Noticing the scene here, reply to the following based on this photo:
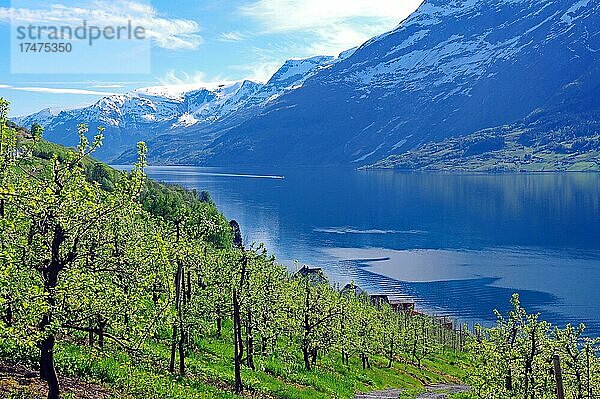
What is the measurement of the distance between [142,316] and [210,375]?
535 inches

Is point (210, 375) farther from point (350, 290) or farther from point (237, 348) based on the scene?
point (350, 290)

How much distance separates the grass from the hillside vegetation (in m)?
0.11

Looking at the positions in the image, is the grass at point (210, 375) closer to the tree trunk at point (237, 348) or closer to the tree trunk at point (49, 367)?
the tree trunk at point (237, 348)

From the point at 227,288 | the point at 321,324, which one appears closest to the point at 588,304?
the point at 321,324

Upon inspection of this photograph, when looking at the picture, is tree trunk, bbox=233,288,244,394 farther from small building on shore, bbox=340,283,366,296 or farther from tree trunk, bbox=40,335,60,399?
small building on shore, bbox=340,283,366,296

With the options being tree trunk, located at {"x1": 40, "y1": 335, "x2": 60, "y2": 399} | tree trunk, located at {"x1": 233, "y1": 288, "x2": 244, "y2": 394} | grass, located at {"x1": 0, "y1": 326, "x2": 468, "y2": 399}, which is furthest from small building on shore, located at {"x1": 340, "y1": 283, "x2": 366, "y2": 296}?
tree trunk, located at {"x1": 40, "y1": 335, "x2": 60, "y2": 399}

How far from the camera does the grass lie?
76.2 ft

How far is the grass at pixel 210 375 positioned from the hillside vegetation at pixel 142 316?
111mm


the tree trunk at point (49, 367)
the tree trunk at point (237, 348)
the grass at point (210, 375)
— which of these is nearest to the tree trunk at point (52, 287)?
the tree trunk at point (49, 367)

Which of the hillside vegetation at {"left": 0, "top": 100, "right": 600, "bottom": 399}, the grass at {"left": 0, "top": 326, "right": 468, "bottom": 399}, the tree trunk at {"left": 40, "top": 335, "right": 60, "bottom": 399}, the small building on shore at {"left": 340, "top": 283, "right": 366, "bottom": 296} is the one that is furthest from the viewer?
the small building on shore at {"left": 340, "top": 283, "right": 366, "bottom": 296}

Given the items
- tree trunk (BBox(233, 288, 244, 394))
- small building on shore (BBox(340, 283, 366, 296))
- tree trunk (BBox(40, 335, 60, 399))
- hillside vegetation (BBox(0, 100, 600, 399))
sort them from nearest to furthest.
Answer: hillside vegetation (BBox(0, 100, 600, 399)) < tree trunk (BBox(40, 335, 60, 399)) < tree trunk (BBox(233, 288, 244, 394)) < small building on shore (BBox(340, 283, 366, 296))

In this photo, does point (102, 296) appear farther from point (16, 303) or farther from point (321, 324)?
point (321, 324)

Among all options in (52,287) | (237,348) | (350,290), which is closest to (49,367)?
(52,287)

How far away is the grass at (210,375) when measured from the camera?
2323 centimetres
